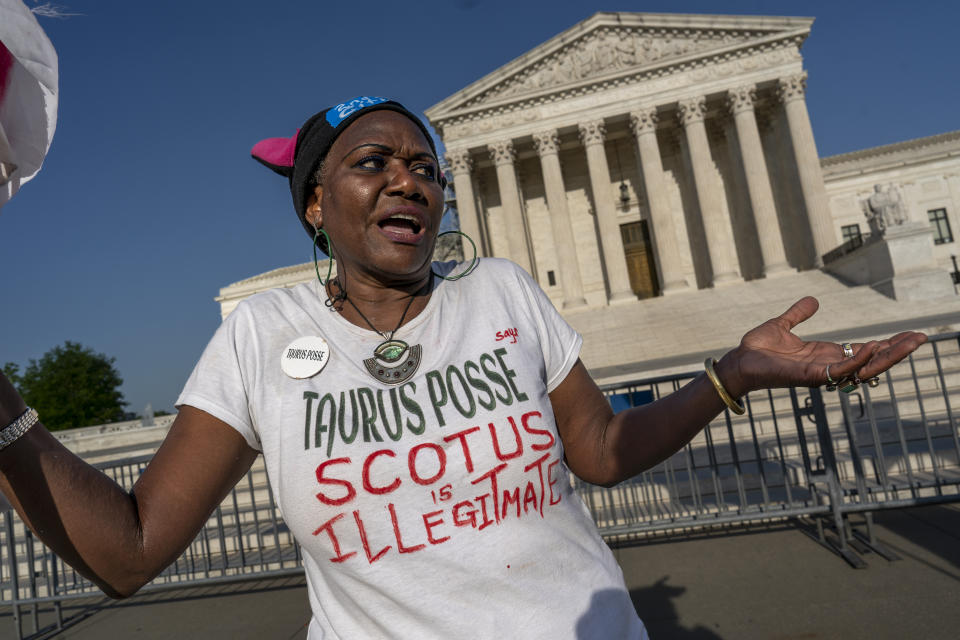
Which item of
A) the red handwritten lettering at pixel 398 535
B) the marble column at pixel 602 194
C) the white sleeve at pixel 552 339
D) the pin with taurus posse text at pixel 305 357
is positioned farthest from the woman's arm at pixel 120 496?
the marble column at pixel 602 194

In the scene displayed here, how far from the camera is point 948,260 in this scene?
36875mm

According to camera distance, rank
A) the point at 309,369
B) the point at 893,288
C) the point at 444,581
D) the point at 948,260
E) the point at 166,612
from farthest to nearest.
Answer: the point at 948,260, the point at 893,288, the point at 166,612, the point at 309,369, the point at 444,581

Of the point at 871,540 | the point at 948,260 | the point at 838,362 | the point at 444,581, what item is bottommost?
the point at 871,540

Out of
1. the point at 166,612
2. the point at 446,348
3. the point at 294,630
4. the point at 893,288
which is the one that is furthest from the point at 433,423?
the point at 893,288

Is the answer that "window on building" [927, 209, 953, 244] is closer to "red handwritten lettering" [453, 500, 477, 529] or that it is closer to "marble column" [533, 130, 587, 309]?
"marble column" [533, 130, 587, 309]

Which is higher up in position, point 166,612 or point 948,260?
point 948,260

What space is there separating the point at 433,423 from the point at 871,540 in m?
4.56

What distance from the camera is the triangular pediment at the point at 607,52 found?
27969 mm

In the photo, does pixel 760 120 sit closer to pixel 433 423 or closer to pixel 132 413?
pixel 433 423

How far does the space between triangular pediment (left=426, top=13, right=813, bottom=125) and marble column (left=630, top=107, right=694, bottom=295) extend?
2.63 metres

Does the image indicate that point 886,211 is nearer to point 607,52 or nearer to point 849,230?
point 607,52

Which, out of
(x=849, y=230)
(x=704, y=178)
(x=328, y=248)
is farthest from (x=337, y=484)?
(x=849, y=230)

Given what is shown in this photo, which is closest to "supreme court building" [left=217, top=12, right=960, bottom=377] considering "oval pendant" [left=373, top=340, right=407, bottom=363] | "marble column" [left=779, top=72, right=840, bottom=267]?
"marble column" [left=779, top=72, right=840, bottom=267]

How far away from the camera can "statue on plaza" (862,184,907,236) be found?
1909 cm
